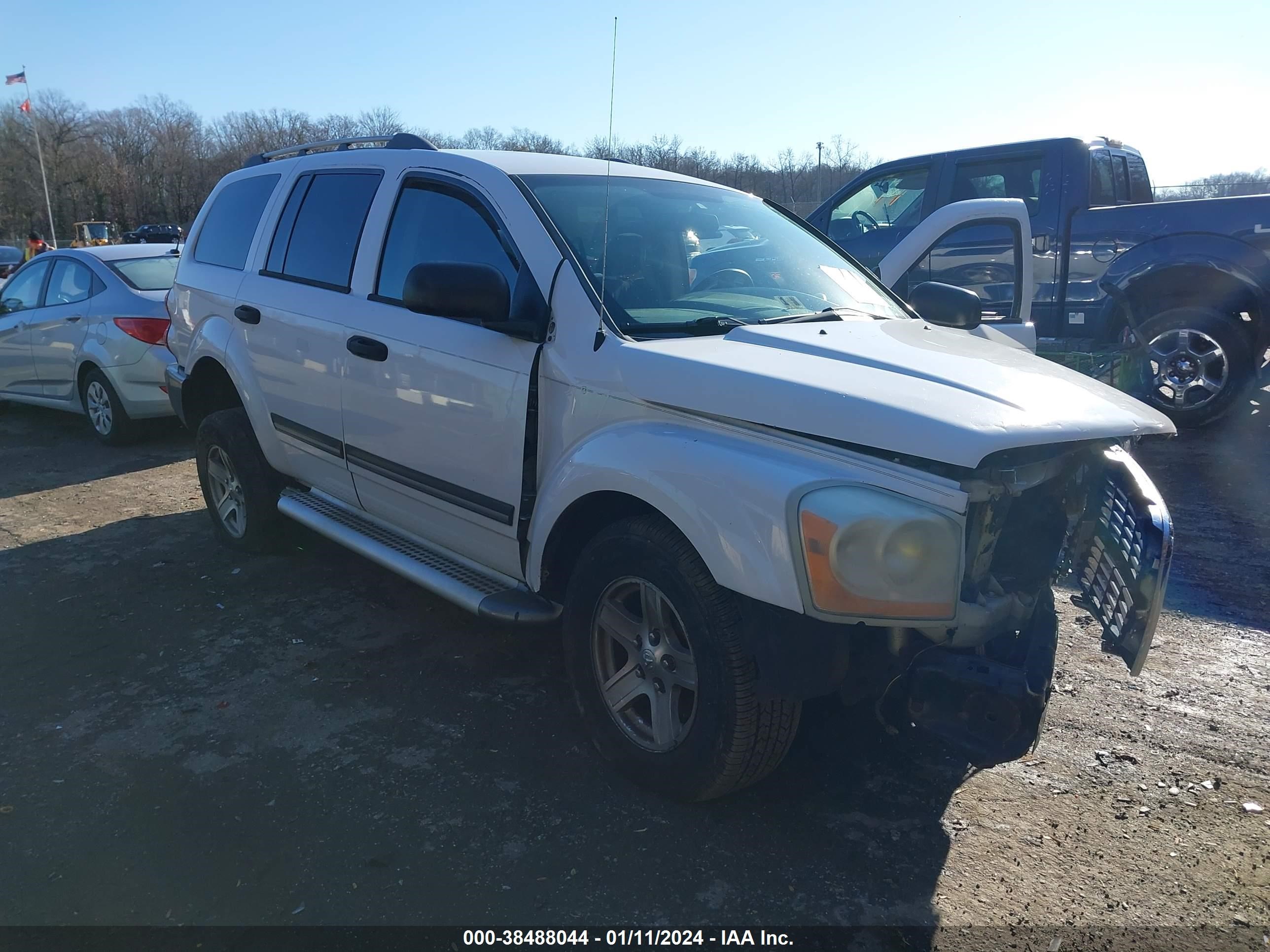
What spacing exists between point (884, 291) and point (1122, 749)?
202 centimetres

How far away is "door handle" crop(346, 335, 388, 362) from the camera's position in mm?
3729

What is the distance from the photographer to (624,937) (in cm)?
239

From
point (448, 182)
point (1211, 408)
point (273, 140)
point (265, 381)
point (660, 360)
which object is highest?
point (273, 140)

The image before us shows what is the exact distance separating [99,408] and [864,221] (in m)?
7.08

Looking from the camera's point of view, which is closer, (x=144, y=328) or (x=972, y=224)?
(x=972, y=224)

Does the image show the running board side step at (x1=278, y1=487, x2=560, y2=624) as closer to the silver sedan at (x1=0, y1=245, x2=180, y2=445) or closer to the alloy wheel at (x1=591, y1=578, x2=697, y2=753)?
the alloy wheel at (x1=591, y1=578, x2=697, y2=753)

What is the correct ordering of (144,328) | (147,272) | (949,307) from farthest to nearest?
(147,272), (144,328), (949,307)

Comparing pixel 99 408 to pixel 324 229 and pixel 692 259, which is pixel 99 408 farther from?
pixel 692 259

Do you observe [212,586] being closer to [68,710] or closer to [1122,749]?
[68,710]

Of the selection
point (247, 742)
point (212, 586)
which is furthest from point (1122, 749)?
point (212, 586)

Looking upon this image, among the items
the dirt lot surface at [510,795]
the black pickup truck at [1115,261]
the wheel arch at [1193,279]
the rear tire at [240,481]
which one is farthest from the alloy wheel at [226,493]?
the wheel arch at [1193,279]

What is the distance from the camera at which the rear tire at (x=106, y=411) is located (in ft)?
25.9

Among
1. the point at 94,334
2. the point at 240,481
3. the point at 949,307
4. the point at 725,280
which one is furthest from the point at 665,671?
the point at 94,334

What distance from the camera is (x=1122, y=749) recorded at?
3.22 meters
